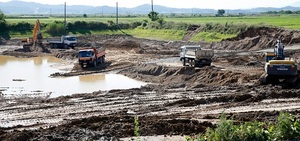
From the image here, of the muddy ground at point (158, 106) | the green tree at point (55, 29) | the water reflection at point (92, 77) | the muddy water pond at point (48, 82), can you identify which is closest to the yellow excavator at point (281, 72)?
the muddy ground at point (158, 106)

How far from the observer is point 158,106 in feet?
85.7

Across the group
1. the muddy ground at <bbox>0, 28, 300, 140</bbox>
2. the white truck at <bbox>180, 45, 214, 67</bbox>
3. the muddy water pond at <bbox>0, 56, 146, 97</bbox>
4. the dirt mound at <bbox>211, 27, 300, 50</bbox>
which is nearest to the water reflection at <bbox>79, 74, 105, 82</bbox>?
the muddy water pond at <bbox>0, 56, 146, 97</bbox>

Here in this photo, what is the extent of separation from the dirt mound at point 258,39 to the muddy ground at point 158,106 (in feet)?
47.6

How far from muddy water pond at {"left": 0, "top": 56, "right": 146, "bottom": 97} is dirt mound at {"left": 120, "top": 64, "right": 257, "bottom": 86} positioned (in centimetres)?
129

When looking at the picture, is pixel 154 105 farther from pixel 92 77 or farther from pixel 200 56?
pixel 92 77

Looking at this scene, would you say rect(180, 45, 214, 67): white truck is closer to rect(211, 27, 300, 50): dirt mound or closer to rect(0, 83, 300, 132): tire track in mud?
rect(0, 83, 300, 132): tire track in mud

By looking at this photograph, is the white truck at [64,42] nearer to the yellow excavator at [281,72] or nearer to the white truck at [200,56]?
the white truck at [200,56]

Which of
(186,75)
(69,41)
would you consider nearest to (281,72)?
(186,75)

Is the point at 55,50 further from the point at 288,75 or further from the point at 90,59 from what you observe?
the point at 288,75

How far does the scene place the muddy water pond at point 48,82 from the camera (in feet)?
114

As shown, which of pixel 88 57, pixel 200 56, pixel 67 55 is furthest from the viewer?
pixel 67 55

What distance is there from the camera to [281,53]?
32875 mm

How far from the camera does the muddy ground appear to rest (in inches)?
762

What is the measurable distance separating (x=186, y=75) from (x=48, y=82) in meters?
10.6
